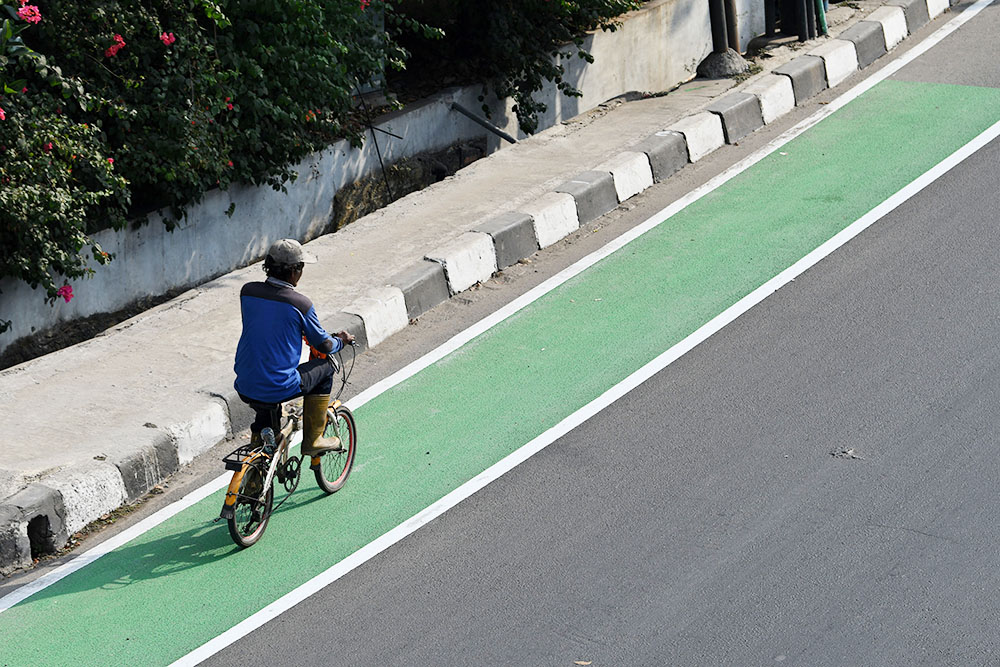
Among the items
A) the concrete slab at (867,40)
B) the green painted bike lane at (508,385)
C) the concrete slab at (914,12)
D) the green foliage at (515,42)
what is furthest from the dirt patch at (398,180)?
the concrete slab at (914,12)

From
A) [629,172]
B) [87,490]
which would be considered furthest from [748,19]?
[87,490]

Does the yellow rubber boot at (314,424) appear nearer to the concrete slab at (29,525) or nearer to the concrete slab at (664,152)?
the concrete slab at (29,525)

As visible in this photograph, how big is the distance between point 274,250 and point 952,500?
345 cm

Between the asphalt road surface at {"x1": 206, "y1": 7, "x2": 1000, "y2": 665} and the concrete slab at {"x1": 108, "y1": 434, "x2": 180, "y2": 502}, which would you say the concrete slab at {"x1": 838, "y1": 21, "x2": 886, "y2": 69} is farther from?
the concrete slab at {"x1": 108, "y1": 434, "x2": 180, "y2": 502}

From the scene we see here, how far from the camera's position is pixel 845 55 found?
1273 centimetres

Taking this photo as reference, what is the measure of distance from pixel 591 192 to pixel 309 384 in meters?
4.37

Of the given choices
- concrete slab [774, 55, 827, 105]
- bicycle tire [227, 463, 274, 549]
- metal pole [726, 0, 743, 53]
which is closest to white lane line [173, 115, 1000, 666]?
bicycle tire [227, 463, 274, 549]

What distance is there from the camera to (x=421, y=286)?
8641mm

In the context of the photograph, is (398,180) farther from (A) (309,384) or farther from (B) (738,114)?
(A) (309,384)

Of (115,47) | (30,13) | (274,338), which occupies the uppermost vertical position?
(30,13)

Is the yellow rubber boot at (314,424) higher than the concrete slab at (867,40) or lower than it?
higher

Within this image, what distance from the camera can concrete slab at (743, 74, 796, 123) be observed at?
1177 cm

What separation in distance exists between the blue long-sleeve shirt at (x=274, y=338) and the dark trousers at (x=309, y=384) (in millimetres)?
65

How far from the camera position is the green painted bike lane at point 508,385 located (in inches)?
222
